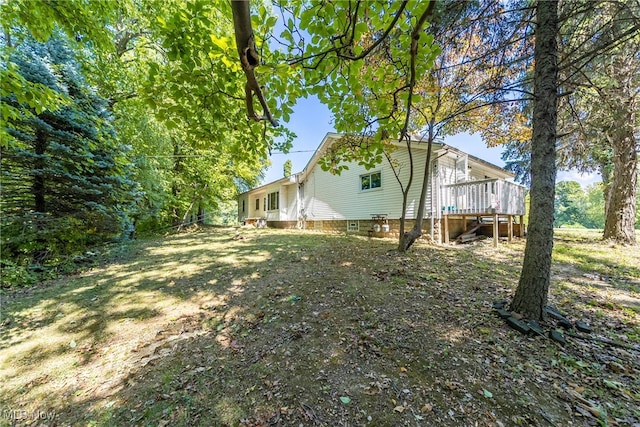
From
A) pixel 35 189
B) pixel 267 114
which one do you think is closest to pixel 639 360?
pixel 267 114

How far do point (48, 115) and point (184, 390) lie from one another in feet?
24.7

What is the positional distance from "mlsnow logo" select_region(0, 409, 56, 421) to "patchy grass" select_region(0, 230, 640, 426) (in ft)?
0.04

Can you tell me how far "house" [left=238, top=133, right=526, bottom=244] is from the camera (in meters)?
8.58

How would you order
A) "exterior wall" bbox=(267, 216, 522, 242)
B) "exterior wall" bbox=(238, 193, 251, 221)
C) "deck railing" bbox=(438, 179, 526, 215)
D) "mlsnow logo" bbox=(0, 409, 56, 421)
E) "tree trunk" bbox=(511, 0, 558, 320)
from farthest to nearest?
"exterior wall" bbox=(238, 193, 251, 221)
"exterior wall" bbox=(267, 216, 522, 242)
"deck railing" bbox=(438, 179, 526, 215)
"tree trunk" bbox=(511, 0, 558, 320)
"mlsnow logo" bbox=(0, 409, 56, 421)

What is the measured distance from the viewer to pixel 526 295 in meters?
3.19

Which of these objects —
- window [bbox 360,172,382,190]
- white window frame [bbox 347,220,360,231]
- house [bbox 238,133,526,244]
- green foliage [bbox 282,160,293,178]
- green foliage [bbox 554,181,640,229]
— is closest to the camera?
house [bbox 238,133,526,244]

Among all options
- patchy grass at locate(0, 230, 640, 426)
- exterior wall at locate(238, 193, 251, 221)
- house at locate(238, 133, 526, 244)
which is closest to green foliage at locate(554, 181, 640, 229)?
house at locate(238, 133, 526, 244)

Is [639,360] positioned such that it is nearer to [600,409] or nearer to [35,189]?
[600,409]

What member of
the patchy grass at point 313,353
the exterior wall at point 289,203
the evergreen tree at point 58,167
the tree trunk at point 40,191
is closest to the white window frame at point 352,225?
the exterior wall at point 289,203

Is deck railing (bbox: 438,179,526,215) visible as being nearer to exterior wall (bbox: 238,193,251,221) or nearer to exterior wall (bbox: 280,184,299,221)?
exterior wall (bbox: 280,184,299,221)

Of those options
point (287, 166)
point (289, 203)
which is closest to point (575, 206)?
point (287, 166)

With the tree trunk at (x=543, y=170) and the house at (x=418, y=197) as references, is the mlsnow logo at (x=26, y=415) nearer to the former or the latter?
the tree trunk at (x=543, y=170)

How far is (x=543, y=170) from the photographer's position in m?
3.07

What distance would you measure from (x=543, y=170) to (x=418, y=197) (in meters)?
6.57
